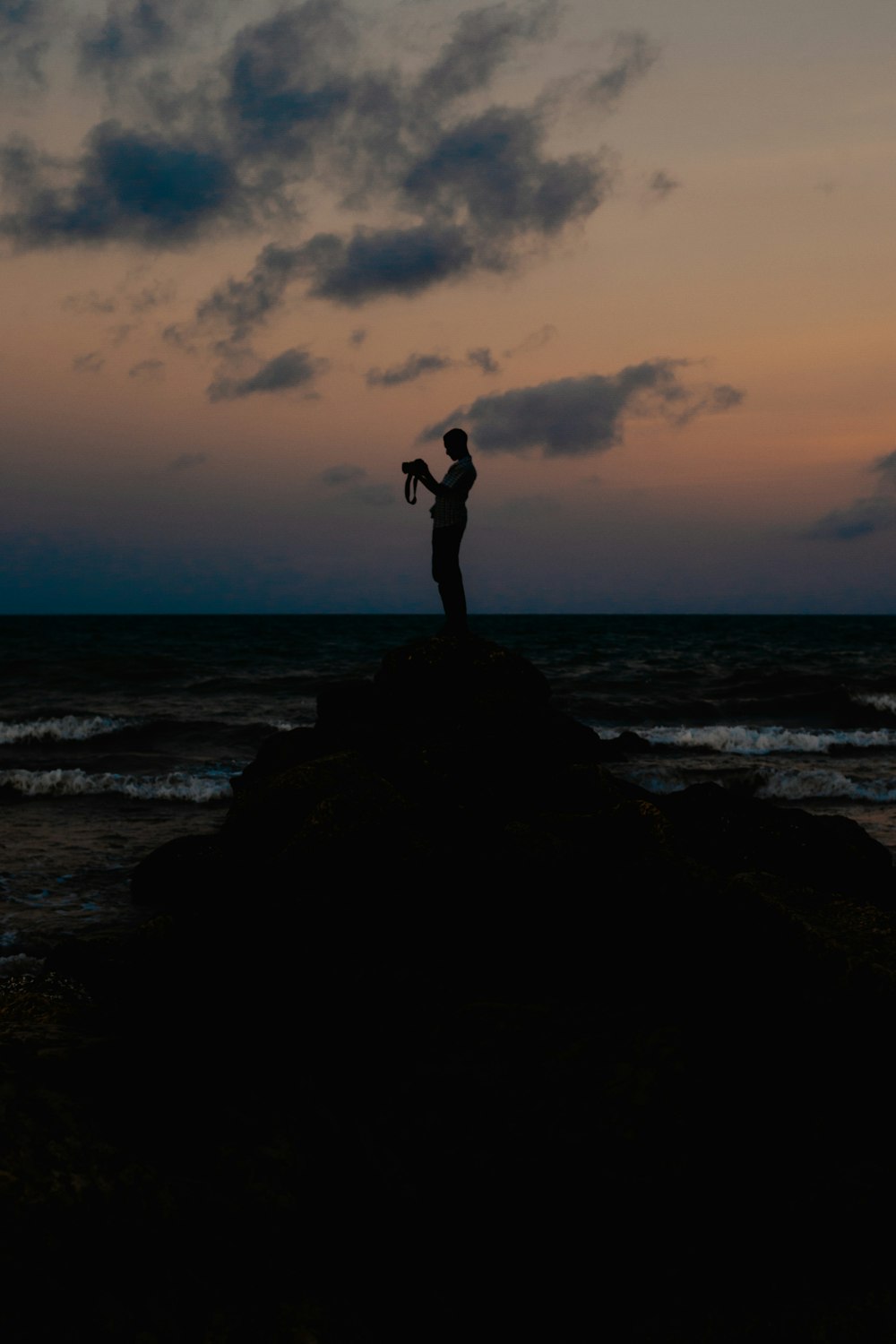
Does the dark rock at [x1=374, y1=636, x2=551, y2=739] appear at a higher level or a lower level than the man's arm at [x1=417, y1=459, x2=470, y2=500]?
lower

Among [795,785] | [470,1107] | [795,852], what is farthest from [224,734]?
[470,1107]

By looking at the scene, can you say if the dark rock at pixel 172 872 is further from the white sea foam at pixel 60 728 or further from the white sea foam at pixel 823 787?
the white sea foam at pixel 60 728

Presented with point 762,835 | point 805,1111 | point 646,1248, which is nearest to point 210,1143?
point 646,1248

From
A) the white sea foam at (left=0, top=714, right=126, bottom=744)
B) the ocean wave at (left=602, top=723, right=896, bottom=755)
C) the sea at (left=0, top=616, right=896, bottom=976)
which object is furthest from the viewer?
the white sea foam at (left=0, top=714, right=126, bottom=744)

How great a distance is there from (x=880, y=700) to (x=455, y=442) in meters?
25.0

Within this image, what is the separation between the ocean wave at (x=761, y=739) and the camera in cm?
2325

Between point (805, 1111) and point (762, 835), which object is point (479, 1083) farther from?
point (762, 835)

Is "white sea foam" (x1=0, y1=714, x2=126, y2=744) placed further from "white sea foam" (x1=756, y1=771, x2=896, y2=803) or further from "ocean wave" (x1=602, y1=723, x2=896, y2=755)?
"white sea foam" (x1=756, y1=771, x2=896, y2=803)

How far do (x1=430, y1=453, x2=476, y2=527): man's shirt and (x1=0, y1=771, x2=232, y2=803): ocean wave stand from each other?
7587mm

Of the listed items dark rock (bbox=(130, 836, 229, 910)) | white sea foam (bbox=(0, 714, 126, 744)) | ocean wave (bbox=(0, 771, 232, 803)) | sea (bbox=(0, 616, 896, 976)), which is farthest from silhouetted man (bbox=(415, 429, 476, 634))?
white sea foam (bbox=(0, 714, 126, 744))

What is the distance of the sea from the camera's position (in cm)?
1134

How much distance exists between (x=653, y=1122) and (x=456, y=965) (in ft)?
4.25

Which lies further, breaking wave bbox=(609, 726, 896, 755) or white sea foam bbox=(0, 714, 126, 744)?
white sea foam bbox=(0, 714, 126, 744)

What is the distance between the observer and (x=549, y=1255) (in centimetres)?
371
